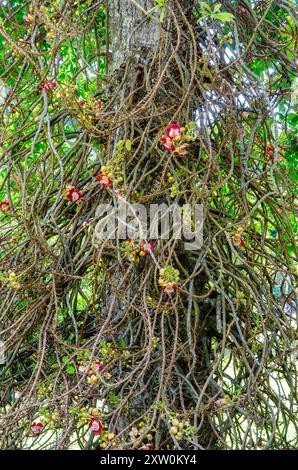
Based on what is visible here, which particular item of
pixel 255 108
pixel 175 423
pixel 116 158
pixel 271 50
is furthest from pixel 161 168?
pixel 175 423

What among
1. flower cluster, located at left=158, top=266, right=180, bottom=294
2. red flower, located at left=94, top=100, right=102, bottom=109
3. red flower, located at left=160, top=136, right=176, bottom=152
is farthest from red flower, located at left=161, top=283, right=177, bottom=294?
red flower, located at left=94, top=100, right=102, bottom=109

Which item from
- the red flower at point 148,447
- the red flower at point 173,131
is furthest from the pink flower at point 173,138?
the red flower at point 148,447

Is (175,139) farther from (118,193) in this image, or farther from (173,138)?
(118,193)

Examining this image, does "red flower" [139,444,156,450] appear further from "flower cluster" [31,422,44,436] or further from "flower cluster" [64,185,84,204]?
"flower cluster" [64,185,84,204]

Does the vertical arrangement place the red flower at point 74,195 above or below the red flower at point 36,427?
above

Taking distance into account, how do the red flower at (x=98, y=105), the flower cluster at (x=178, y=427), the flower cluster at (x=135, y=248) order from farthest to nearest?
the red flower at (x=98, y=105) → the flower cluster at (x=135, y=248) → the flower cluster at (x=178, y=427)

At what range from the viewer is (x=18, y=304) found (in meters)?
1.42

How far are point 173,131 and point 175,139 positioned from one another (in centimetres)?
2

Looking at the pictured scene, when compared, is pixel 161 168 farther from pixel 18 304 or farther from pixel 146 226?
pixel 18 304

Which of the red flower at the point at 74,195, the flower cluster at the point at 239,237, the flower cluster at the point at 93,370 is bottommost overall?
the flower cluster at the point at 93,370

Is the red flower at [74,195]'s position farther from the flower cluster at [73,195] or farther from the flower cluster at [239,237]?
the flower cluster at [239,237]

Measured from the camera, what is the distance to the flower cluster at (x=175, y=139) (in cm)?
120

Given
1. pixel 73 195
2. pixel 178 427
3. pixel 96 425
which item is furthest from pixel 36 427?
pixel 73 195

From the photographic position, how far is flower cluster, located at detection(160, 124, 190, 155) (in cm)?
120
